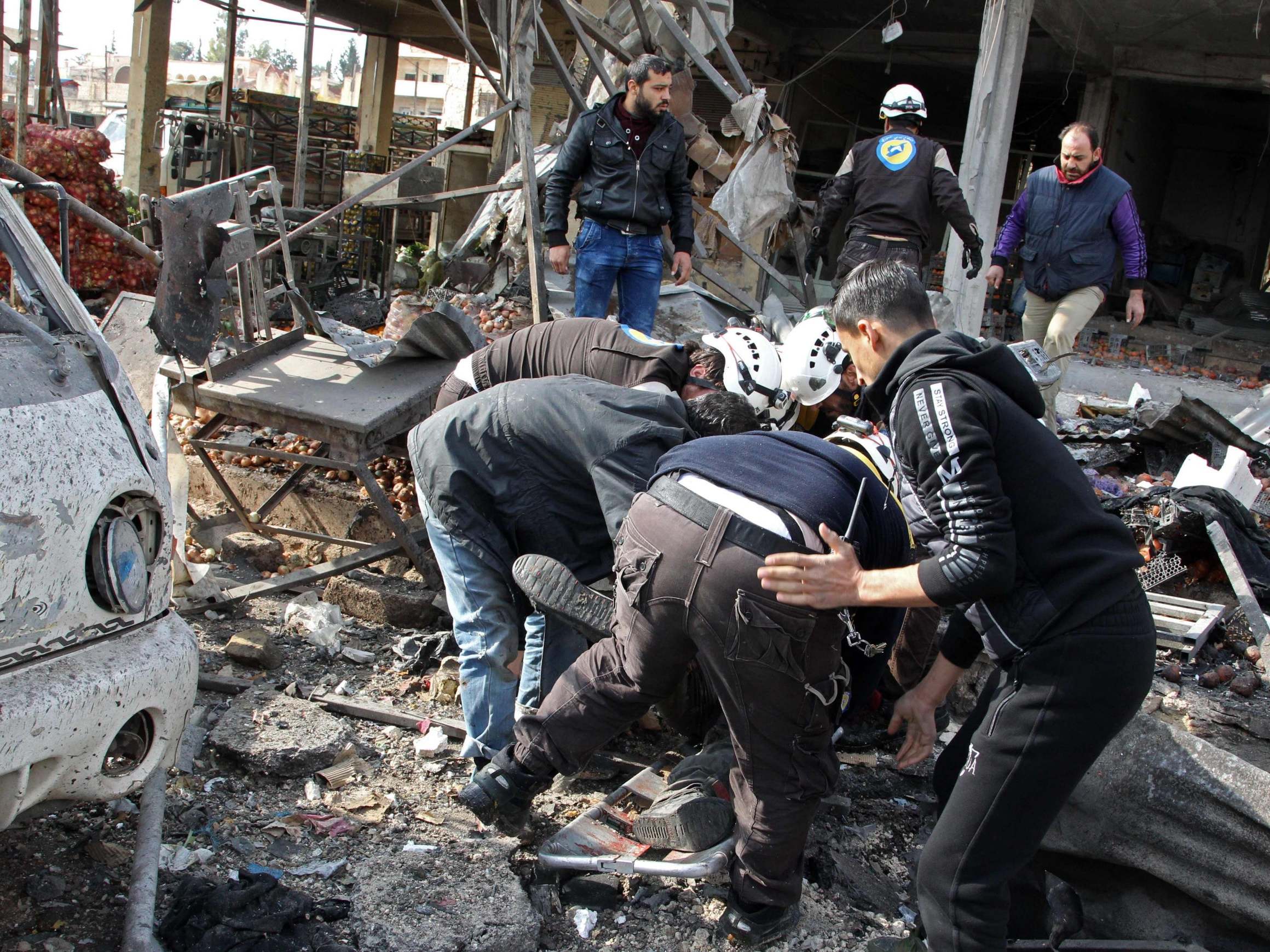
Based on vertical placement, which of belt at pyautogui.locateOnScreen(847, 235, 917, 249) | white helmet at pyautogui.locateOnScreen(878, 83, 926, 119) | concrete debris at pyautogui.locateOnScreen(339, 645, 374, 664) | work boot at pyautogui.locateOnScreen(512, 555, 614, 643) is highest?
white helmet at pyautogui.locateOnScreen(878, 83, 926, 119)

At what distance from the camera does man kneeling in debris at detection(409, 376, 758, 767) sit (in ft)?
11.3

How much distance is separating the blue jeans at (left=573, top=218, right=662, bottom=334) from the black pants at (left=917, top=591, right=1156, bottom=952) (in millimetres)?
4595

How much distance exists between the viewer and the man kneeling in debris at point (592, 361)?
401 cm

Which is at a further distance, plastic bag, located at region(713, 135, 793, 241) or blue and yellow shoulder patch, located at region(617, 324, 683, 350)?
plastic bag, located at region(713, 135, 793, 241)

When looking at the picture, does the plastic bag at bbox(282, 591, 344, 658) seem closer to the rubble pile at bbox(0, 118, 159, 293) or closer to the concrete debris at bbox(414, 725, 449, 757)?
the concrete debris at bbox(414, 725, 449, 757)

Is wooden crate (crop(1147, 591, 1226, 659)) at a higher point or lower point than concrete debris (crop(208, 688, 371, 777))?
higher

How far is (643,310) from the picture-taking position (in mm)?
6848

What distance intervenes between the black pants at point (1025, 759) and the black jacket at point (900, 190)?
4711 millimetres

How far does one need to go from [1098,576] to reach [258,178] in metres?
Result: 6.25

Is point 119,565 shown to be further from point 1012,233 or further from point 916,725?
point 1012,233

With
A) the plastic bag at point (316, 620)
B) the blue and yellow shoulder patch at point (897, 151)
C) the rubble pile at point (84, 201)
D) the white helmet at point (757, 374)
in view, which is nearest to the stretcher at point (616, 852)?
the plastic bag at point (316, 620)

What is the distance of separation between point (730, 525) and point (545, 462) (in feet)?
3.53

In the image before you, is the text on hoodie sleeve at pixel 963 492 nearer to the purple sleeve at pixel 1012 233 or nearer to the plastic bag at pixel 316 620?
the plastic bag at pixel 316 620

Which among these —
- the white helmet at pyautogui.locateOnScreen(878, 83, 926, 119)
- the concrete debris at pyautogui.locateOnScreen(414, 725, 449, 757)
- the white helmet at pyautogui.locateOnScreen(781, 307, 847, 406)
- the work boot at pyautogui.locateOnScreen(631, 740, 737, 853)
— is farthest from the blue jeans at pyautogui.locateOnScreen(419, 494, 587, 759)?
the white helmet at pyautogui.locateOnScreen(878, 83, 926, 119)
